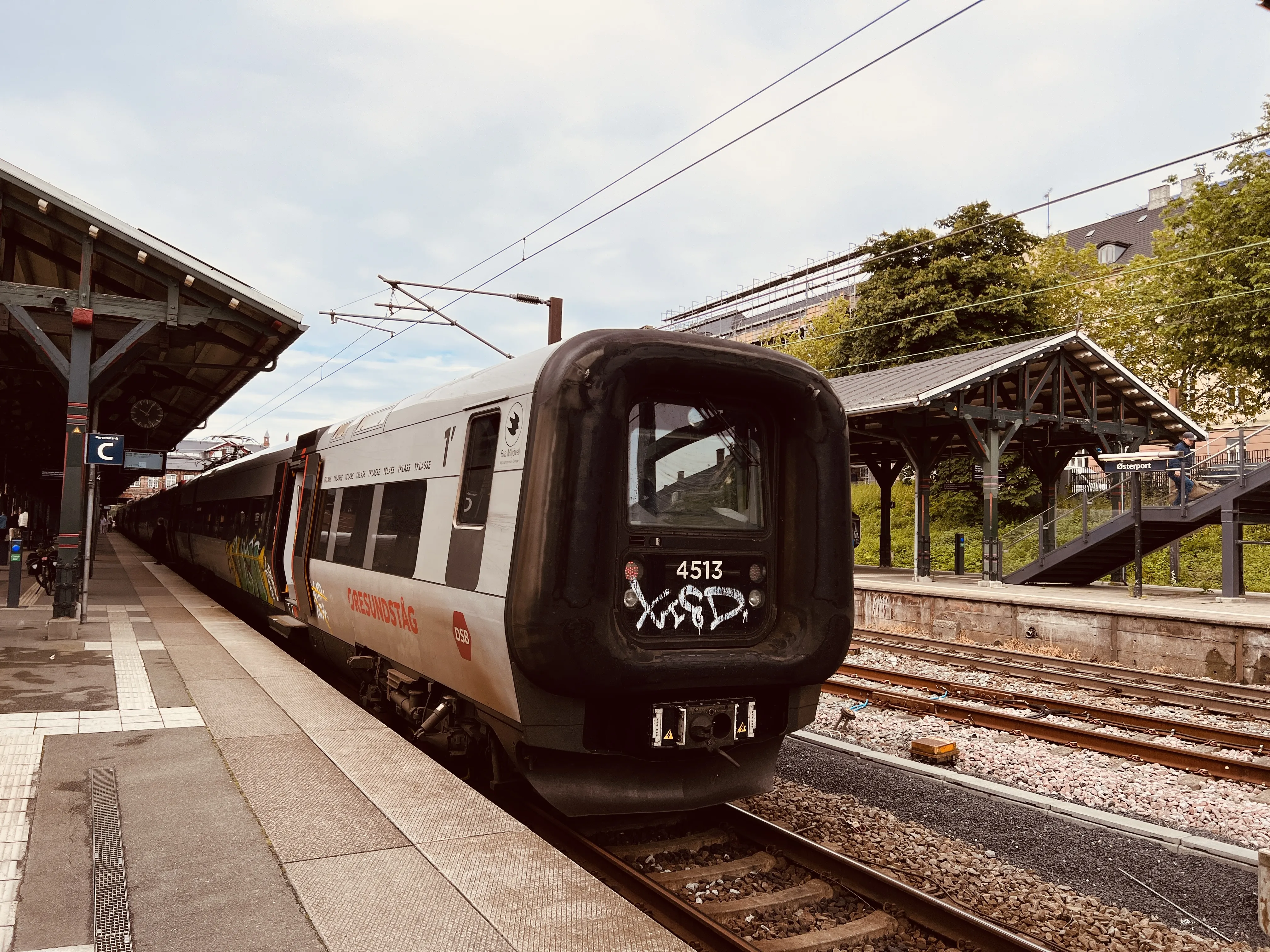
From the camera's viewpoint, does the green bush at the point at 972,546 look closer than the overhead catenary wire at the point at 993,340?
Yes

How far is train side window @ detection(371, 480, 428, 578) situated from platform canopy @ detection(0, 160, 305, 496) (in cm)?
675

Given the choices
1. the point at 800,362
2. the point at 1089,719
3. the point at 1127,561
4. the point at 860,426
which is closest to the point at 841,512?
the point at 800,362

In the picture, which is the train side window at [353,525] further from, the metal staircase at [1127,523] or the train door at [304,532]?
the metal staircase at [1127,523]

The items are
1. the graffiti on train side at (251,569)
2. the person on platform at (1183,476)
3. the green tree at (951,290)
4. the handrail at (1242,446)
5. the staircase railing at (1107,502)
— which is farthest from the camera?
the green tree at (951,290)

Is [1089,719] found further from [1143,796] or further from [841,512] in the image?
[841,512]

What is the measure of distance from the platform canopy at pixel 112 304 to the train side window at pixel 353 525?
17.8 feet

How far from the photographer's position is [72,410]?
11477 mm

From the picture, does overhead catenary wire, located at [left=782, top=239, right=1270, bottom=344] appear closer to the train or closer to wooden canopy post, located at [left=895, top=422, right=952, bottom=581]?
wooden canopy post, located at [left=895, top=422, right=952, bottom=581]

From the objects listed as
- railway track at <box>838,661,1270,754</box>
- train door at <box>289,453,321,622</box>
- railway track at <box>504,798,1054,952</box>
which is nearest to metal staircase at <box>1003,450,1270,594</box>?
railway track at <box>838,661,1270,754</box>

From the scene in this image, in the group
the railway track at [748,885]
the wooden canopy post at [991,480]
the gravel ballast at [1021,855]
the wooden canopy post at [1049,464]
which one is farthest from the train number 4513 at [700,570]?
the wooden canopy post at [1049,464]

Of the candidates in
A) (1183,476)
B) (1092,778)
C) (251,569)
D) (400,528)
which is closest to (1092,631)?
(1183,476)

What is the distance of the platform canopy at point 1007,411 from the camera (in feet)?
66.8

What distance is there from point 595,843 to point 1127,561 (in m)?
17.8

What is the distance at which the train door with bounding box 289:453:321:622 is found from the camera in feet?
31.1
